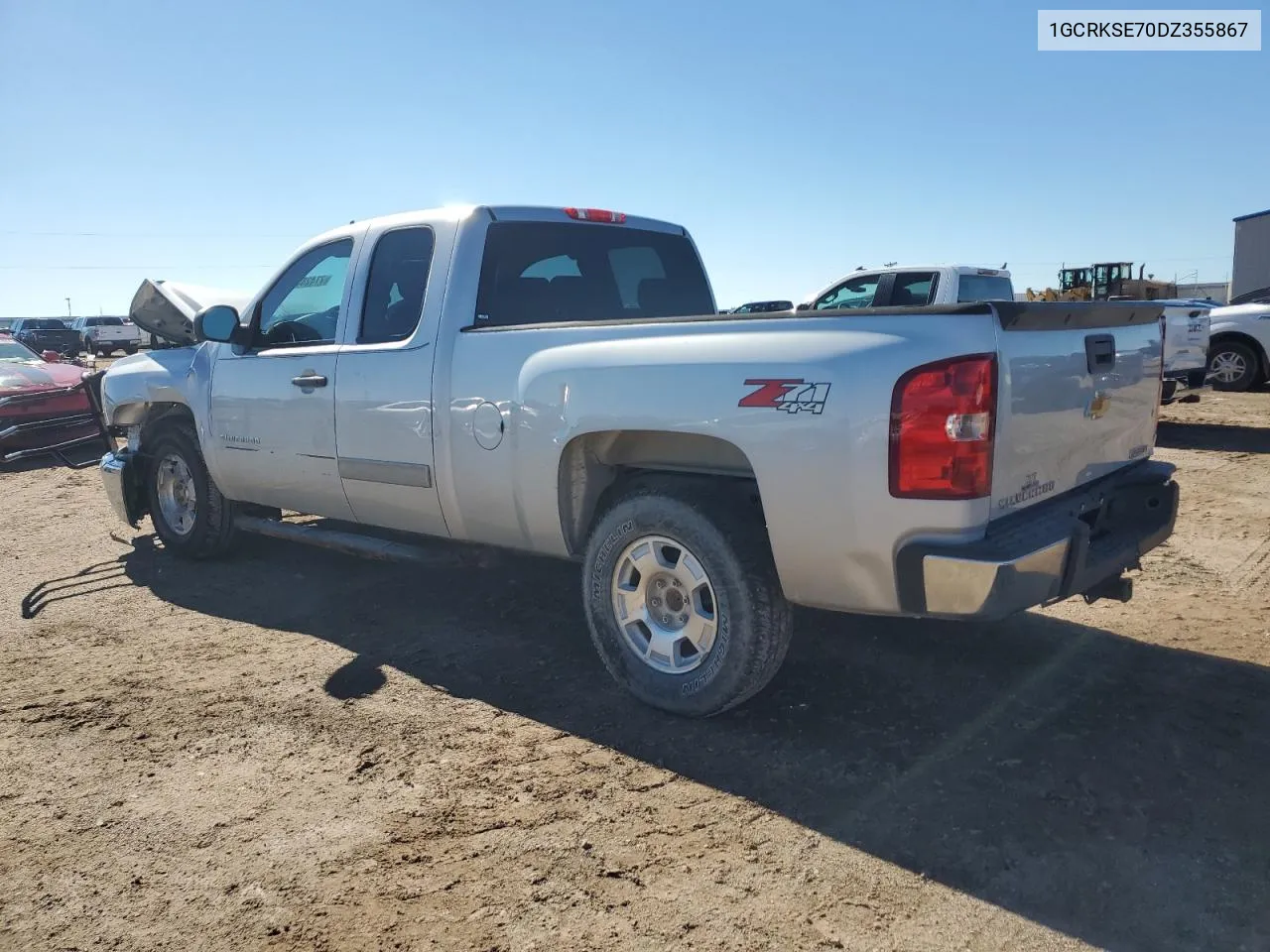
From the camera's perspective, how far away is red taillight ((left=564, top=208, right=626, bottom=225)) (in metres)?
4.84

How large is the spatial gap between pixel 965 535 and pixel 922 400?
44 centimetres

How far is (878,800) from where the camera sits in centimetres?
294

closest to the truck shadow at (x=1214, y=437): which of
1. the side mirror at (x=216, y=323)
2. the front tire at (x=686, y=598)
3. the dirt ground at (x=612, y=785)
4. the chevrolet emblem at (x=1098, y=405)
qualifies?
the dirt ground at (x=612, y=785)

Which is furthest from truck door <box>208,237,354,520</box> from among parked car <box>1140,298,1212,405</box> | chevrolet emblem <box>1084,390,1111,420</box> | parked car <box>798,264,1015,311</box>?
parked car <box>1140,298,1212,405</box>

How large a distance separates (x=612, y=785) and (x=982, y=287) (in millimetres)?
8806

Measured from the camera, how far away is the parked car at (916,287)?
9.81 m

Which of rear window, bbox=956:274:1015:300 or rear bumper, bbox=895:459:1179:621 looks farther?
rear window, bbox=956:274:1015:300

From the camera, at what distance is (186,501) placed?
6.28 meters

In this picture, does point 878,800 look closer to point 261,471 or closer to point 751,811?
point 751,811

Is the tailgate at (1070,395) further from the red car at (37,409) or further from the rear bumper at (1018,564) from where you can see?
the red car at (37,409)

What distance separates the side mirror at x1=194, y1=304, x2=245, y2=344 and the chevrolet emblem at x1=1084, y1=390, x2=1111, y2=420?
14.6 ft

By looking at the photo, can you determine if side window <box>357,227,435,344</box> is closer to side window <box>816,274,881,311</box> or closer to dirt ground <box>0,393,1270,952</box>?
dirt ground <box>0,393,1270,952</box>

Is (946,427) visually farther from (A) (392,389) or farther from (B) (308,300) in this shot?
(B) (308,300)

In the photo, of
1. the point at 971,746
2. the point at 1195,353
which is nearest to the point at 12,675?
the point at 971,746
